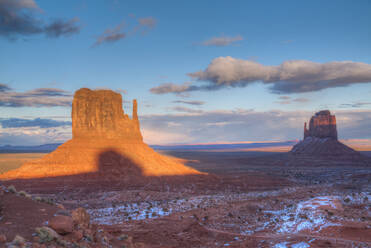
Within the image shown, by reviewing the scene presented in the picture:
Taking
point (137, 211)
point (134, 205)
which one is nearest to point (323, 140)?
point (134, 205)

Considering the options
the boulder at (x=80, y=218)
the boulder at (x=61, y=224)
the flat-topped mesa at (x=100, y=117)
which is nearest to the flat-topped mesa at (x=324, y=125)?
the flat-topped mesa at (x=100, y=117)

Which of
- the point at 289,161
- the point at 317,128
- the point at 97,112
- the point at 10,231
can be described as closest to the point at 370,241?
the point at 10,231

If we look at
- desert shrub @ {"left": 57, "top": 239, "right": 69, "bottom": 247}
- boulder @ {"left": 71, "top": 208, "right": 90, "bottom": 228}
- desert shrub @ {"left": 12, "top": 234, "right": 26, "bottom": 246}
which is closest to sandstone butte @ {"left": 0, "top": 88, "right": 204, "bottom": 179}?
boulder @ {"left": 71, "top": 208, "right": 90, "bottom": 228}

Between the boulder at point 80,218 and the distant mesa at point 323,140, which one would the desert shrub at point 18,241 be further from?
the distant mesa at point 323,140

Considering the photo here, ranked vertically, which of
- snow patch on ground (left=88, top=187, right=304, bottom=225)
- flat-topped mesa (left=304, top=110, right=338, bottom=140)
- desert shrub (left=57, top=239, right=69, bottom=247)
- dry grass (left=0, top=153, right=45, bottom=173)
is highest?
flat-topped mesa (left=304, top=110, right=338, bottom=140)

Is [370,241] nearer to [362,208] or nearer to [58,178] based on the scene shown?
[362,208]

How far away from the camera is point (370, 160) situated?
96938 mm

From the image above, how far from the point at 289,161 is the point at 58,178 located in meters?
82.8

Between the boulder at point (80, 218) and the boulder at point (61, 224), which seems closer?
the boulder at point (61, 224)

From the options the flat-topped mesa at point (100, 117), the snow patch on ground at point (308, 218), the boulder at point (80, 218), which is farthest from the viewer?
the flat-topped mesa at point (100, 117)

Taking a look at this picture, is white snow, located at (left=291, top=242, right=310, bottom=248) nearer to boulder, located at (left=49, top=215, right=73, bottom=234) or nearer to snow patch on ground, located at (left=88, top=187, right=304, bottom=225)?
boulder, located at (left=49, top=215, right=73, bottom=234)

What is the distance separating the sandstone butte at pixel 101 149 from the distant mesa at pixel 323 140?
77147 mm

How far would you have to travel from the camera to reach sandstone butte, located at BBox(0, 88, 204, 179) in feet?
150

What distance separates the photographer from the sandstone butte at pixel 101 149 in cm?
4562
